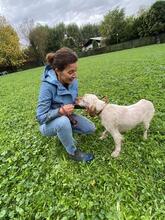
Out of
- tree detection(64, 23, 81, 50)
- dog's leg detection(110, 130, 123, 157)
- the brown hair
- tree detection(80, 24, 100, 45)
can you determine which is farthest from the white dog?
tree detection(80, 24, 100, 45)

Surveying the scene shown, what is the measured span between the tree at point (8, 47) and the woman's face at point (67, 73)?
41.4 m

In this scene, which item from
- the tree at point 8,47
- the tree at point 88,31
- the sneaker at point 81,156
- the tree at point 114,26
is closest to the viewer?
the sneaker at point 81,156

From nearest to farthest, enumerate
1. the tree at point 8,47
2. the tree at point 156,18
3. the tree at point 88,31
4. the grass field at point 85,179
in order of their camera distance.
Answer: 1. the grass field at point 85,179
2. the tree at point 156,18
3. the tree at point 8,47
4. the tree at point 88,31

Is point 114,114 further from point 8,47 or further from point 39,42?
point 39,42

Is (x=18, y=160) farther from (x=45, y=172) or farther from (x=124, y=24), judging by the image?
(x=124, y=24)

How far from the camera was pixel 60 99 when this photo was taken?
370 cm

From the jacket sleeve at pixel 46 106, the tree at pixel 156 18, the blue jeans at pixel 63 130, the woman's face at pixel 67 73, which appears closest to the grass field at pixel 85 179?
the blue jeans at pixel 63 130

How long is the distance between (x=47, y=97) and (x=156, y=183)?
177 cm

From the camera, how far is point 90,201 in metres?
2.89

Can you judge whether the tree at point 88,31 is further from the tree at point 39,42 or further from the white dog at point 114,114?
the white dog at point 114,114

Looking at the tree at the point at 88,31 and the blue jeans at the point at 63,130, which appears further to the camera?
the tree at the point at 88,31

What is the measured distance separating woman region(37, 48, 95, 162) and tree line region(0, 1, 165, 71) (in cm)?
4014

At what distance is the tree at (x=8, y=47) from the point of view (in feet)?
139

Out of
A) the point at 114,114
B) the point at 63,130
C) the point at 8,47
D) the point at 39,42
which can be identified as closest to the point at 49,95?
the point at 63,130
